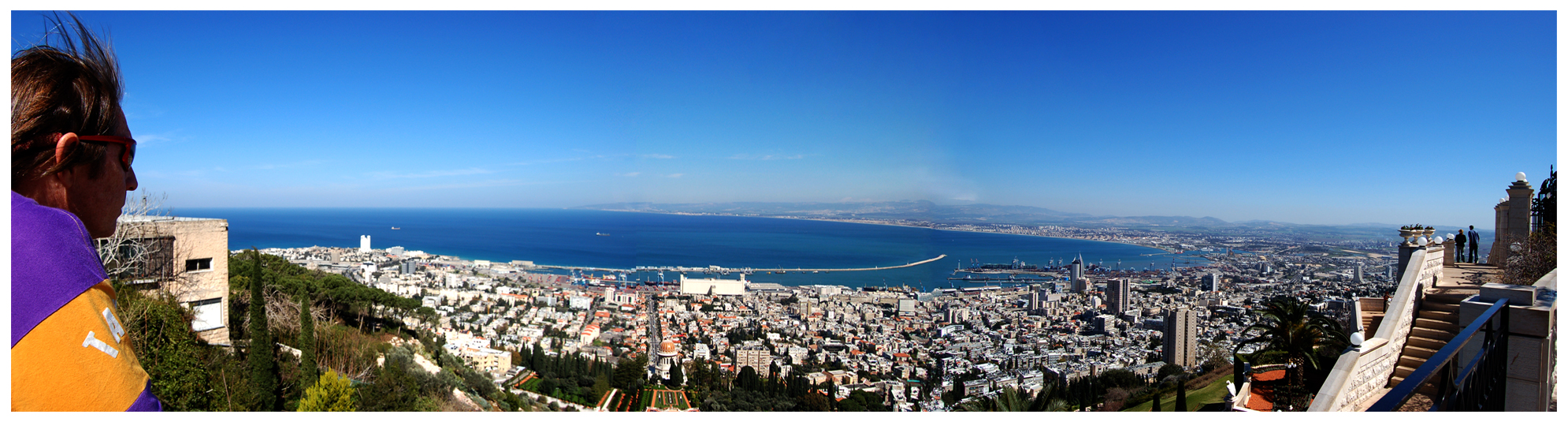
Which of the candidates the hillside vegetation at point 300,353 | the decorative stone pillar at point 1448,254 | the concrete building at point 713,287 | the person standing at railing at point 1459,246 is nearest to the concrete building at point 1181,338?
the decorative stone pillar at point 1448,254

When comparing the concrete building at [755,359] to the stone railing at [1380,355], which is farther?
the concrete building at [755,359]

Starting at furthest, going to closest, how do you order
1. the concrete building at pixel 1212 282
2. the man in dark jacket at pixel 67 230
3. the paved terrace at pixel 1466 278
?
the concrete building at pixel 1212 282 < the paved terrace at pixel 1466 278 < the man in dark jacket at pixel 67 230

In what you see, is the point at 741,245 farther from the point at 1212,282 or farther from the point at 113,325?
the point at 113,325

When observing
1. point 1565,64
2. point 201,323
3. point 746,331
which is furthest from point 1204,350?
point 201,323

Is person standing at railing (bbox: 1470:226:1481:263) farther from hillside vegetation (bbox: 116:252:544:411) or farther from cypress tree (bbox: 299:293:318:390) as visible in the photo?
cypress tree (bbox: 299:293:318:390)

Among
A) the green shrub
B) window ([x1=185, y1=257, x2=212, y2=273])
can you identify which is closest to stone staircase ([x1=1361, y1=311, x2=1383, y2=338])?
the green shrub

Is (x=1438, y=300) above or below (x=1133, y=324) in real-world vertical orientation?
above

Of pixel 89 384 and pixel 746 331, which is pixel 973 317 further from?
pixel 89 384

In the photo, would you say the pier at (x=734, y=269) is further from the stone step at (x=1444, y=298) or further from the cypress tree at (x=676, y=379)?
the stone step at (x=1444, y=298)
